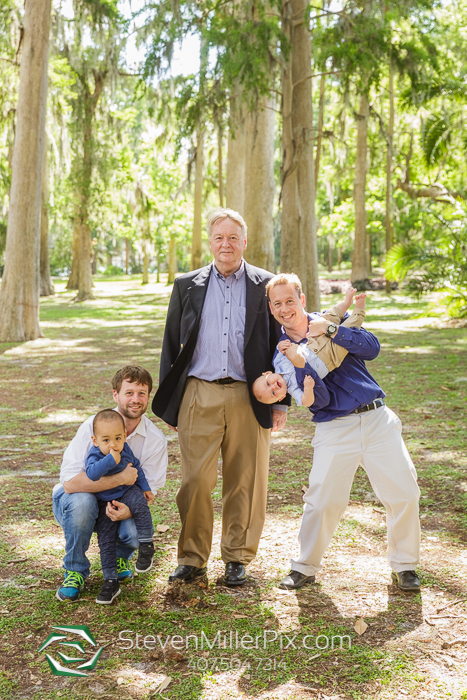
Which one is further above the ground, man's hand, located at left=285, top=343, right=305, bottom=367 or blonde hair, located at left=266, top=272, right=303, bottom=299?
blonde hair, located at left=266, top=272, right=303, bottom=299

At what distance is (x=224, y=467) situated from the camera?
3.76m

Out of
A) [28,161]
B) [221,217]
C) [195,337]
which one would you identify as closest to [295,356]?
[195,337]

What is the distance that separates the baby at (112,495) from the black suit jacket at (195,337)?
40 centimetres

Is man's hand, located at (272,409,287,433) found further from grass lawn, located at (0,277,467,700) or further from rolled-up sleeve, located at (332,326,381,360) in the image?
grass lawn, located at (0,277,467,700)

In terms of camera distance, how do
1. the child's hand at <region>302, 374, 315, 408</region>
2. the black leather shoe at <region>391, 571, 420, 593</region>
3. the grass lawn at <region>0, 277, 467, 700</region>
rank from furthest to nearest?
the black leather shoe at <region>391, 571, 420, 593</region> → the child's hand at <region>302, 374, 315, 408</region> → the grass lawn at <region>0, 277, 467, 700</region>

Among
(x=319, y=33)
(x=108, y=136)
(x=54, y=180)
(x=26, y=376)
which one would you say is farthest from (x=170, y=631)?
(x=54, y=180)

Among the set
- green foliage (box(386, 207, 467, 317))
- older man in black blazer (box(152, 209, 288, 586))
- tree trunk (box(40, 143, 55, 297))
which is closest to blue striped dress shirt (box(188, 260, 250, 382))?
older man in black blazer (box(152, 209, 288, 586))

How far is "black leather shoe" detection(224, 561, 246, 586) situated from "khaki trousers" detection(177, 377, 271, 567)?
3 cm

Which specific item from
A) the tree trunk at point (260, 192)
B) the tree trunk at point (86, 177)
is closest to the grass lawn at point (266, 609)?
the tree trunk at point (260, 192)

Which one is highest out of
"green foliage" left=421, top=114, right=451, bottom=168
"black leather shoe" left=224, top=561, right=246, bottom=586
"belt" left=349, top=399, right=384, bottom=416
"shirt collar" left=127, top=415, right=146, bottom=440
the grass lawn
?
"green foliage" left=421, top=114, right=451, bottom=168

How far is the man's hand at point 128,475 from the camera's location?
3393mm

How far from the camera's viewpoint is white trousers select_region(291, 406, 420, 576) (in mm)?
3398

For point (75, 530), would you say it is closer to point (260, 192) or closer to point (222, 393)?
point (222, 393)

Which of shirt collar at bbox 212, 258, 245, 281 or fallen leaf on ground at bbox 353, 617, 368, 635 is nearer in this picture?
fallen leaf on ground at bbox 353, 617, 368, 635
